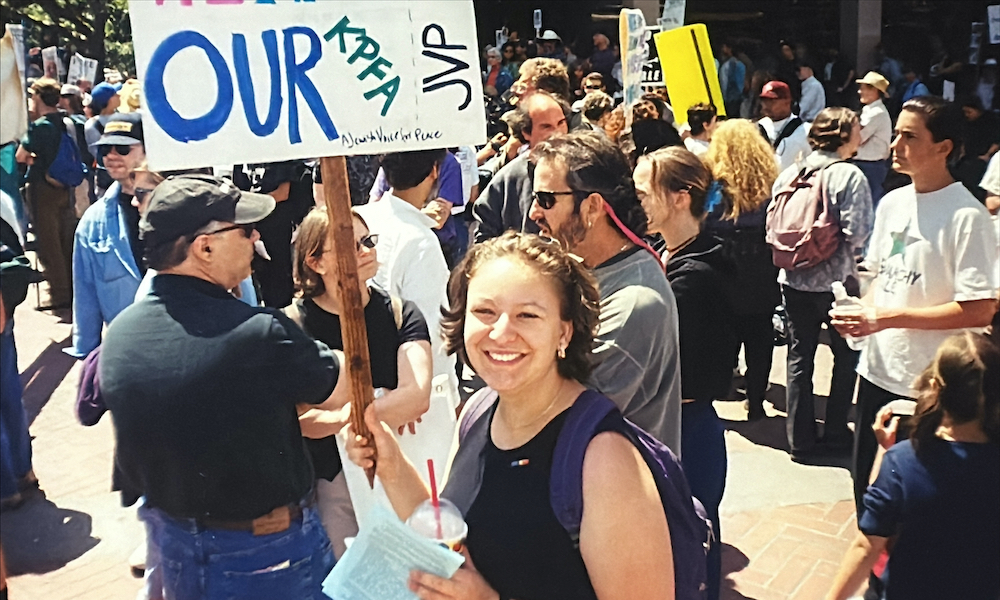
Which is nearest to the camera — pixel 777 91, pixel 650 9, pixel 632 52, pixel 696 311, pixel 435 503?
pixel 435 503

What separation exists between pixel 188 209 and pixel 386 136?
729 mm

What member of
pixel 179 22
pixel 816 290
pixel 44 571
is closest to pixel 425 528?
pixel 179 22

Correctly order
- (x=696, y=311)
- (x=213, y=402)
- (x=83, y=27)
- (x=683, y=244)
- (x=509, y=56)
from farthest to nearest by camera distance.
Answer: (x=83, y=27), (x=509, y=56), (x=683, y=244), (x=696, y=311), (x=213, y=402)

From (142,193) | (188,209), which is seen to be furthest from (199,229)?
(142,193)

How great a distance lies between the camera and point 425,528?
1.94 meters

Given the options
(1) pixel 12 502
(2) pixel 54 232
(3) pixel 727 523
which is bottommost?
(3) pixel 727 523

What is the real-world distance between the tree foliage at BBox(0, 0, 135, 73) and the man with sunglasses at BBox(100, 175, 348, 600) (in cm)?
2485

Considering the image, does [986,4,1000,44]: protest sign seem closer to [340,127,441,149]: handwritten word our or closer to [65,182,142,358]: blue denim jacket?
[65,182,142,358]: blue denim jacket

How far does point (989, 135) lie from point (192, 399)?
327 inches

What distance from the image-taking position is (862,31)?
1623 cm

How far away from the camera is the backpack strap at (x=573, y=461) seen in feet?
5.88

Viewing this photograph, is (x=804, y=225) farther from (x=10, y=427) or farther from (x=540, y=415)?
(x=10, y=427)

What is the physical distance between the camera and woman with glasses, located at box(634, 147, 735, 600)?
3.22 metres

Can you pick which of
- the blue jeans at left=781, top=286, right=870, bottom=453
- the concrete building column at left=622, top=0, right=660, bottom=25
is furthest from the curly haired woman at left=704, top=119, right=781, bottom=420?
the concrete building column at left=622, top=0, right=660, bottom=25
